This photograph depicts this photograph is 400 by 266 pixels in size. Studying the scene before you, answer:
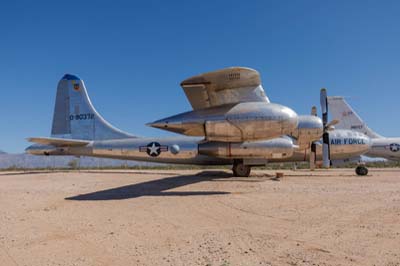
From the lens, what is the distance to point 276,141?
15242mm

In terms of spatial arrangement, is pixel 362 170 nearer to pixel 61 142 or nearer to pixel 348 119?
pixel 348 119

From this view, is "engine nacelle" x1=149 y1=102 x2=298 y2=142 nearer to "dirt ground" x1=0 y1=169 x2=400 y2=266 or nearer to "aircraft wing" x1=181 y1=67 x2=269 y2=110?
"aircraft wing" x1=181 y1=67 x2=269 y2=110

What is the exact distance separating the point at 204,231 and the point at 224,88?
267 inches

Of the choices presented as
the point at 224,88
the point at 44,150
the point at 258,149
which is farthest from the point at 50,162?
the point at 224,88

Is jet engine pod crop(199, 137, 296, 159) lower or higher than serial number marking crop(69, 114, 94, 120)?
lower

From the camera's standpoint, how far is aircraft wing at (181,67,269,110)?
32.0 ft

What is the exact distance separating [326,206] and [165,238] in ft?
15.1

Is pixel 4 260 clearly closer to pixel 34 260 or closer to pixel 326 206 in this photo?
pixel 34 260

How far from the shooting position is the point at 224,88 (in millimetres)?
10641

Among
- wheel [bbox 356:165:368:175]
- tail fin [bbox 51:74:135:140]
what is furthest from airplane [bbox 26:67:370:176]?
wheel [bbox 356:165:368:175]

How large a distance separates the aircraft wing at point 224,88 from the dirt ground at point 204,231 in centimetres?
422

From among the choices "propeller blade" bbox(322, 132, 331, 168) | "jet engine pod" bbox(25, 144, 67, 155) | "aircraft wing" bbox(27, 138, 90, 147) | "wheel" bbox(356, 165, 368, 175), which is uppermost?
"aircraft wing" bbox(27, 138, 90, 147)

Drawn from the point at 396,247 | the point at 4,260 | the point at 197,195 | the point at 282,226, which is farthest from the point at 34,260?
the point at 197,195

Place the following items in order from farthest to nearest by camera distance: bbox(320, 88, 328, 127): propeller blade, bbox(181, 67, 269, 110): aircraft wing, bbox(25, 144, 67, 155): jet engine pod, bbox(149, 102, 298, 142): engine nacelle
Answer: bbox(25, 144, 67, 155): jet engine pod → bbox(320, 88, 328, 127): propeller blade → bbox(149, 102, 298, 142): engine nacelle → bbox(181, 67, 269, 110): aircraft wing
